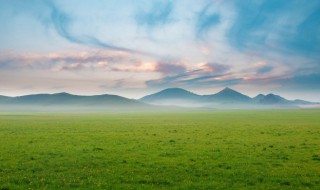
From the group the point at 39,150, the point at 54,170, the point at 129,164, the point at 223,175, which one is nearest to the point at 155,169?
the point at 129,164

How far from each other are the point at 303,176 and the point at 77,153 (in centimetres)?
1679

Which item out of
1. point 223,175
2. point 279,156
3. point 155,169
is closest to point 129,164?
A: point 155,169

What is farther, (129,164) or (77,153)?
(77,153)

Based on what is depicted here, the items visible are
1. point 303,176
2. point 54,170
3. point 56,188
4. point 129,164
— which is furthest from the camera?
point 129,164

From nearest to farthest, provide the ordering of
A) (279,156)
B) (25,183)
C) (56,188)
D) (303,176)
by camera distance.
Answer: (56,188) → (25,183) → (303,176) → (279,156)

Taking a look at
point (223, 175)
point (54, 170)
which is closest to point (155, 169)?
point (223, 175)

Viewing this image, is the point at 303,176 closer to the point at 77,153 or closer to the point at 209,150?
the point at 209,150

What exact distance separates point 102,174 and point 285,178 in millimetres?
10091

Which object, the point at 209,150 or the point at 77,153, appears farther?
the point at 209,150

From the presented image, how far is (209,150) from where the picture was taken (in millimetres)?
27484

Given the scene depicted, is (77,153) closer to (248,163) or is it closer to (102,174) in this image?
(102,174)

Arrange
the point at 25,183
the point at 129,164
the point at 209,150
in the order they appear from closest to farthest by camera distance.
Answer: the point at 25,183, the point at 129,164, the point at 209,150

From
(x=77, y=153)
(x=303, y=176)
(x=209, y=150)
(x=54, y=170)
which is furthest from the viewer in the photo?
(x=209, y=150)

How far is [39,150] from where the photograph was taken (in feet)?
90.8
